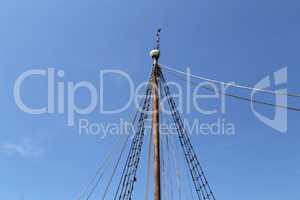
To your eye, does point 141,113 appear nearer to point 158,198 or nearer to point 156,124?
point 156,124

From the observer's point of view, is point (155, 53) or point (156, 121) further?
point (155, 53)

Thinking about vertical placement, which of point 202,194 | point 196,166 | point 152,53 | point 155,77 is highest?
point 152,53

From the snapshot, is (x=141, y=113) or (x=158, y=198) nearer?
(x=158, y=198)

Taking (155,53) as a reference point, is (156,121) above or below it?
below

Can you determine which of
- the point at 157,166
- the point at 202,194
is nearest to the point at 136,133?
the point at 157,166

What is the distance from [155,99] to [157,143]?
10.6ft

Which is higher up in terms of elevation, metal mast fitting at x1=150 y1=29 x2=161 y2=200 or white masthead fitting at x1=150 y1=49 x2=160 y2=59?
white masthead fitting at x1=150 y1=49 x2=160 y2=59

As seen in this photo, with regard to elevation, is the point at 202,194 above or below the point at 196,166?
below

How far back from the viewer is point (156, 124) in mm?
17734

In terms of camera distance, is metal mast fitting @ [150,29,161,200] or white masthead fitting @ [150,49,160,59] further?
white masthead fitting @ [150,49,160,59]

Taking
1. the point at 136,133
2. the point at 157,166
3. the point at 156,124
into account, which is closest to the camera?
the point at 157,166

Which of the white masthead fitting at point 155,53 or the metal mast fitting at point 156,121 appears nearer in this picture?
the metal mast fitting at point 156,121

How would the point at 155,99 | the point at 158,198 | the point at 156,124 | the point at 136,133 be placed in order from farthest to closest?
the point at 136,133 → the point at 155,99 → the point at 156,124 → the point at 158,198

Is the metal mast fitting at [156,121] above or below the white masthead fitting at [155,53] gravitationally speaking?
below
